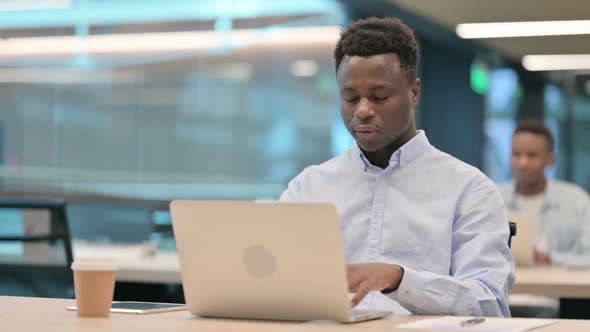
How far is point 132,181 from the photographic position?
7973 mm

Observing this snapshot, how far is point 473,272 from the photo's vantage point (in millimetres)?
2383

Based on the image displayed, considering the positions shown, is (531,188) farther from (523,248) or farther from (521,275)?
(521,275)

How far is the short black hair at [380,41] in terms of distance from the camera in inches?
Answer: 96.7

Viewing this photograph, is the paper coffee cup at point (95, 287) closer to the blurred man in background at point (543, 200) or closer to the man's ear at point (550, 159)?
the blurred man in background at point (543, 200)

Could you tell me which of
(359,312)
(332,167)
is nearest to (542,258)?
(332,167)

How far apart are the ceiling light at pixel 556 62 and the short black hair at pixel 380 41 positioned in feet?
30.3

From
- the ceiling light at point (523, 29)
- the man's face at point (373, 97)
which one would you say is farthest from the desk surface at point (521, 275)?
the ceiling light at point (523, 29)

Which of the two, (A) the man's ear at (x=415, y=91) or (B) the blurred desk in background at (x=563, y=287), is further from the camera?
(B) the blurred desk in background at (x=563, y=287)

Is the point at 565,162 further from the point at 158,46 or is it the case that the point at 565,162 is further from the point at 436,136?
the point at 158,46

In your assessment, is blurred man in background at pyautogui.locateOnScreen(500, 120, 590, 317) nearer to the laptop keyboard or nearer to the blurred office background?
the blurred office background

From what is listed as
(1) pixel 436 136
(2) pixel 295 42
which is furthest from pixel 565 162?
(2) pixel 295 42

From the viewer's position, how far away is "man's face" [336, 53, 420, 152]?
2418 millimetres

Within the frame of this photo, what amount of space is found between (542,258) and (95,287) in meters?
3.29

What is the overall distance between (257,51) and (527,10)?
245cm
